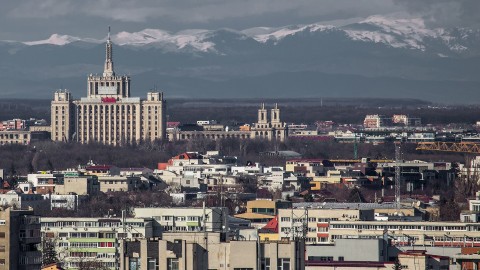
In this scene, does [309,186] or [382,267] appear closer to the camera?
[382,267]

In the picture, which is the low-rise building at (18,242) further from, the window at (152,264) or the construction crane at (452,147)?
the construction crane at (452,147)

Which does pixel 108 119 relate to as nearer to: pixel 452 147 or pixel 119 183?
pixel 452 147

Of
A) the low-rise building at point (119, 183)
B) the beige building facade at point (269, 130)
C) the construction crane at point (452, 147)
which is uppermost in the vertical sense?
the beige building facade at point (269, 130)

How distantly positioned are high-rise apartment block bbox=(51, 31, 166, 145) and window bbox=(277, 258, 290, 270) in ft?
397

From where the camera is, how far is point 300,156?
13688cm

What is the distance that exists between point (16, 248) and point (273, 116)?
416 ft

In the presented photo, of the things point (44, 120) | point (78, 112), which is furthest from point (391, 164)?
point (44, 120)

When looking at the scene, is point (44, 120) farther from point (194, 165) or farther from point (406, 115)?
point (194, 165)

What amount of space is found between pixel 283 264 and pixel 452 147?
346 ft

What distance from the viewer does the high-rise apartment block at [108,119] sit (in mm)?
156375

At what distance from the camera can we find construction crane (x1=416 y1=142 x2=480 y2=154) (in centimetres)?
13450

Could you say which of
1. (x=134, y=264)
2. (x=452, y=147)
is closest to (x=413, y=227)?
(x=134, y=264)

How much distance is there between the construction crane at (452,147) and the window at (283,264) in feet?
322

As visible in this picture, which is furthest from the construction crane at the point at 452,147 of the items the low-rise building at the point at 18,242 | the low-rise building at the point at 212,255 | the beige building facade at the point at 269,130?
the low-rise building at the point at 212,255
